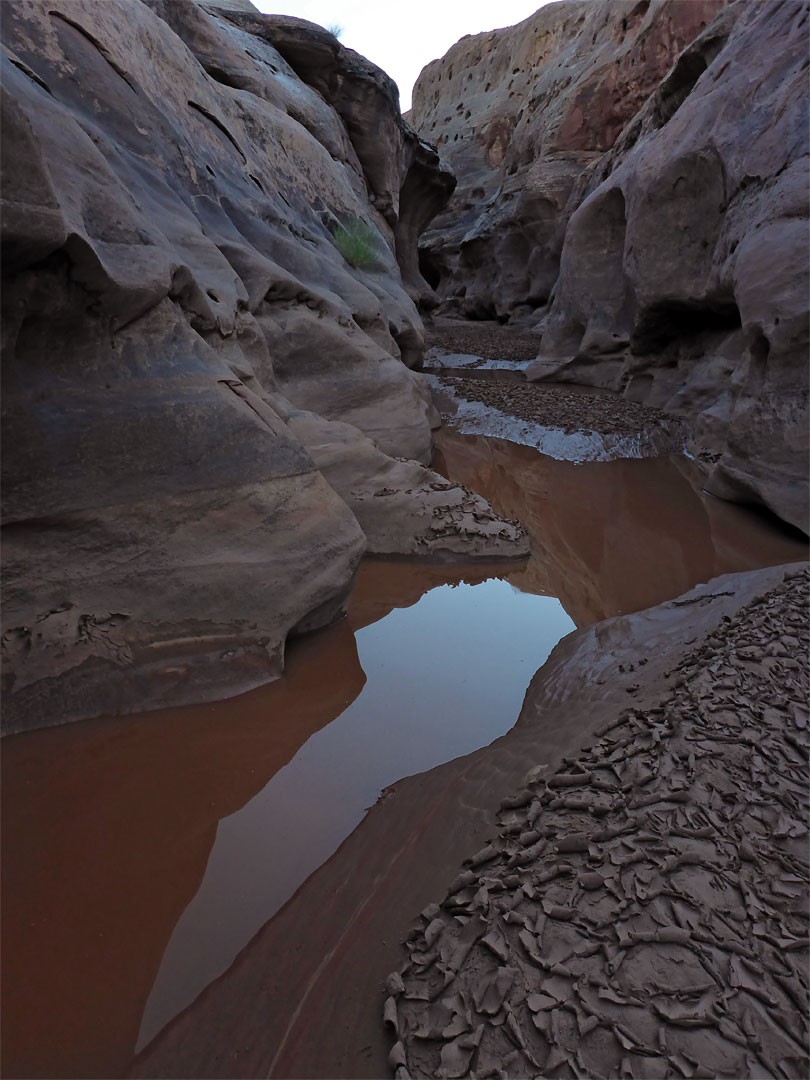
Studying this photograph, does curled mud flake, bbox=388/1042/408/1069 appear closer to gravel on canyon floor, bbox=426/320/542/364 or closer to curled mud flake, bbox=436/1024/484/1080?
curled mud flake, bbox=436/1024/484/1080

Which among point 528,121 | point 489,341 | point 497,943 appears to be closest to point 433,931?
point 497,943

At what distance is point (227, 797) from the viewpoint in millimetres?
2109

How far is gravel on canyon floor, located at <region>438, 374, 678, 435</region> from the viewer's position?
7.38 meters

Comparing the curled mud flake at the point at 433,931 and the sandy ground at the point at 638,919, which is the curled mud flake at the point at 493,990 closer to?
the sandy ground at the point at 638,919

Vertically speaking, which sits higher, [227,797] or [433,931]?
[227,797]

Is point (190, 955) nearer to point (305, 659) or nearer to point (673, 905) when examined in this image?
point (673, 905)

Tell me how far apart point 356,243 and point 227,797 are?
7.22 meters

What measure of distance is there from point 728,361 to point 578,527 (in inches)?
131

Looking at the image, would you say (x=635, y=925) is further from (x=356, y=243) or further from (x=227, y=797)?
(x=356, y=243)

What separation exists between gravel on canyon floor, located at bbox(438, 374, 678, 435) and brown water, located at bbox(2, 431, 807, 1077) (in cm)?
362

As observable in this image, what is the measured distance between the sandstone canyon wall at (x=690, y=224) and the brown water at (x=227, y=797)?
1.87m

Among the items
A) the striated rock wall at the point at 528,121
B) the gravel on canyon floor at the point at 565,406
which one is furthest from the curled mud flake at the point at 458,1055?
the striated rock wall at the point at 528,121

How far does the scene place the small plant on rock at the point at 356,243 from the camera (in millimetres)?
7496

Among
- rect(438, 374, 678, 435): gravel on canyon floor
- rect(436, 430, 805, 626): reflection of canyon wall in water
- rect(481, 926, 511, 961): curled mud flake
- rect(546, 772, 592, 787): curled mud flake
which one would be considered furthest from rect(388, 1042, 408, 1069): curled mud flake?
rect(438, 374, 678, 435): gravel on canyon floor
